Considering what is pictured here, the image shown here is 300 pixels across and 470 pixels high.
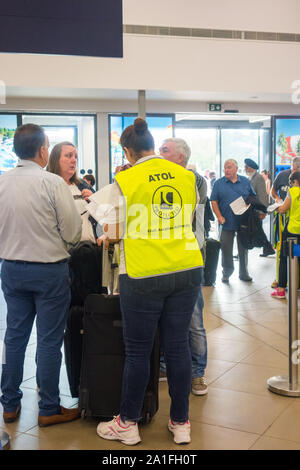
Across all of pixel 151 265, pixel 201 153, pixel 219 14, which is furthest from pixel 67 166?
pixel 201 153

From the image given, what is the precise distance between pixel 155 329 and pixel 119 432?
590mm

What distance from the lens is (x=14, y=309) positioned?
9.51 feet

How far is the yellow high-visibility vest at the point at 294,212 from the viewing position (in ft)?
18.6

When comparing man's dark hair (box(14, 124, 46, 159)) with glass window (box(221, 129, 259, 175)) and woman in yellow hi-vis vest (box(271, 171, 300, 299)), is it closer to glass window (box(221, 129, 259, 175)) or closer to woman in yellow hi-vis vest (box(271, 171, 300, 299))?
woman in yellow hi-vis vest (box(271, 171, 300, 299))

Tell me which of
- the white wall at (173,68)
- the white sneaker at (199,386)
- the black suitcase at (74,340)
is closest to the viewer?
the black suitcase at (74,340)

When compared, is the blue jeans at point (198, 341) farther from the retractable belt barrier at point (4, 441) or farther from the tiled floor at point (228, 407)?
the retractable belt barrier at point (4, 441)

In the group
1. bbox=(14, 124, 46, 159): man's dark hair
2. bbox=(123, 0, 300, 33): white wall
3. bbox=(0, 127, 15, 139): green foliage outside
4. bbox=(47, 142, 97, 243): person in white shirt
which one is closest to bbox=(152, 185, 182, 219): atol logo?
bbox=(14, 124, 46, 159): man's dark hair

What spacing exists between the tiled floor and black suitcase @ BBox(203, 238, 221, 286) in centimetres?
175

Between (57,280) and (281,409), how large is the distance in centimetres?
154

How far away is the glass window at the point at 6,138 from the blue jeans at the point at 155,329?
307 inches

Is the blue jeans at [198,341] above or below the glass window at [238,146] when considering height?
below

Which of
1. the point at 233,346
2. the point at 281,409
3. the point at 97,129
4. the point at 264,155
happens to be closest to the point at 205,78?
the point at 97,129

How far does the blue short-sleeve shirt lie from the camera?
7145mm

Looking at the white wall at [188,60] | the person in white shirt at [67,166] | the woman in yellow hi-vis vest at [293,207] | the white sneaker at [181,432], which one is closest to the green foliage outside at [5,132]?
the white wall at [188,60]
